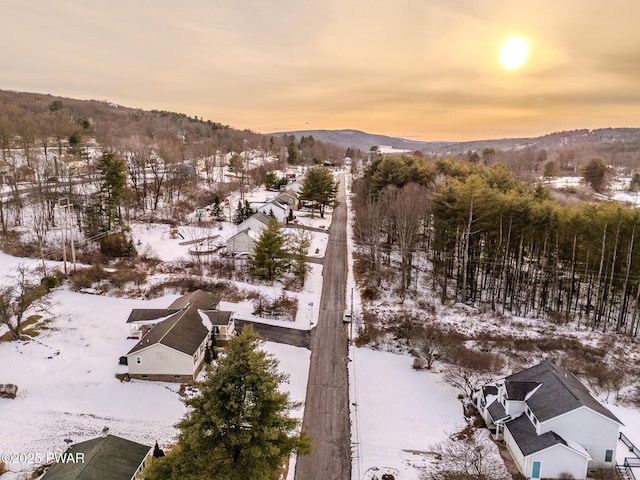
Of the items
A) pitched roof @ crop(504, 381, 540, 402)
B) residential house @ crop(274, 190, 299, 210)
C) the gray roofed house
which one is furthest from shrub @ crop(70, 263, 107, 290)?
pitched roof @ crop(504, 381, 540, 402)

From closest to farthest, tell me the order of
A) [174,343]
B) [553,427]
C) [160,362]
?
[553,427]
[160,362]
[174,343]

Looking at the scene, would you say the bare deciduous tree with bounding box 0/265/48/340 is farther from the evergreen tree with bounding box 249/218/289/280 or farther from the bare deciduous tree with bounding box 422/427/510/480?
the bare deciduous tree with bounding box 422/427/510/480

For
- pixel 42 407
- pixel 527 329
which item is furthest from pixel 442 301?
pixel 42 407

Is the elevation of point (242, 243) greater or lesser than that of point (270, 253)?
lesser

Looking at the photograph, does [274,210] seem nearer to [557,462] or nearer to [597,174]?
[557,462]

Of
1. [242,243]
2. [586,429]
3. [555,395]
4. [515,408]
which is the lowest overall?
[515,408]

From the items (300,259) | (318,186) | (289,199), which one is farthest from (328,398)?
(289,199)
